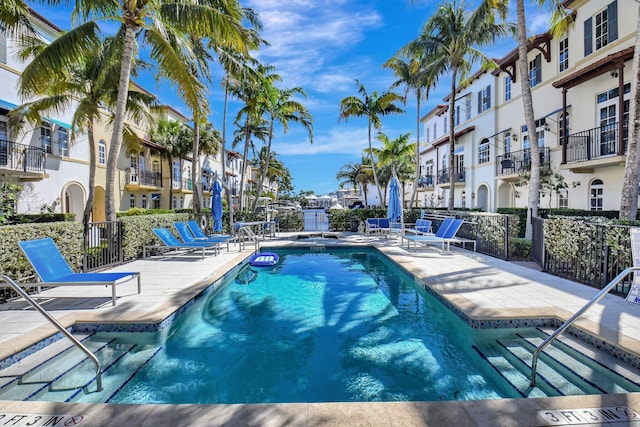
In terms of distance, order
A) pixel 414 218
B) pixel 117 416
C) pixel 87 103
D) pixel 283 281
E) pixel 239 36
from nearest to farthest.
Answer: pixel 117 416
pixel 283 281
pixel 239 36
pixel 87 103
pixel 414 218

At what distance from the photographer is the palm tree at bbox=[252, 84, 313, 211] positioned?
21.6 m

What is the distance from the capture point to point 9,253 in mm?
5973

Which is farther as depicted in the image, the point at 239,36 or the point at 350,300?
the point at 239,36

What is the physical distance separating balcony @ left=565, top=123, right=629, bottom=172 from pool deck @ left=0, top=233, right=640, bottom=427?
23.3ft

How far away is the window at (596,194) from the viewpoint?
14672mm

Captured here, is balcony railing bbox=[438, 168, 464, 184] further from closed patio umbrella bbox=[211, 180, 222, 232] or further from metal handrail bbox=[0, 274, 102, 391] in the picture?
metal handrail bbox=[0, 274, 102, 391]

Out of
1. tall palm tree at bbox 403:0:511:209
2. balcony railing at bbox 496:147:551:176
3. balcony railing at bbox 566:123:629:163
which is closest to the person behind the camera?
balcony railing at bbox 566:123:629:163

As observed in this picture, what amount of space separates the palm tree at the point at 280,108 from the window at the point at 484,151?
42.2 ft

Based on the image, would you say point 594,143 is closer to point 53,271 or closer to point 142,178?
point 53,271

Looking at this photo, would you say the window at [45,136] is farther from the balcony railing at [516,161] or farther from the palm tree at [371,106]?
the balcony railing at [516,161]

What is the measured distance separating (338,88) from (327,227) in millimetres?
11247

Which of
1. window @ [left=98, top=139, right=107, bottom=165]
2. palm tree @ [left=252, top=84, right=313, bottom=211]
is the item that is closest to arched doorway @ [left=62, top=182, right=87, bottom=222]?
window @ [left=98, top=139, right=107, bottom=165]

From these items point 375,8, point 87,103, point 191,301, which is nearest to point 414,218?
point 375,8

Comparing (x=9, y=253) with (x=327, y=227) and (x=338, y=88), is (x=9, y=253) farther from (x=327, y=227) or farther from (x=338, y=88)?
(x=338, y=88)
